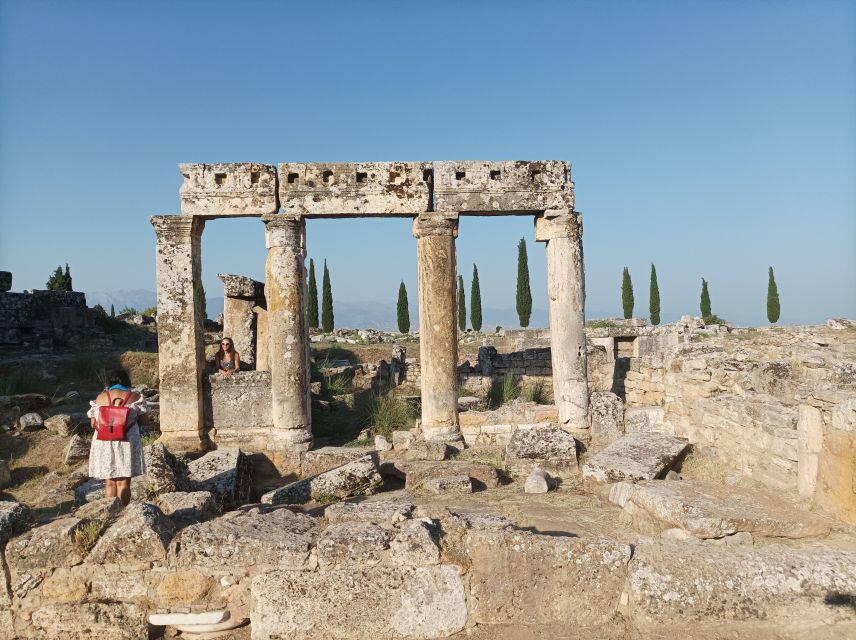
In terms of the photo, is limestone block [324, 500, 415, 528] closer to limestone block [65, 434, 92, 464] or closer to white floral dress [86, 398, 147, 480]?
white floral dress [86, 398, 147, 480]

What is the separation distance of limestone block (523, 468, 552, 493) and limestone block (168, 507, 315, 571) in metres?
4.03

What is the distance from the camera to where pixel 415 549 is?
456 centimetres

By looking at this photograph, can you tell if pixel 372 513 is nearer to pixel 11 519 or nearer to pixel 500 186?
pixel 11 519

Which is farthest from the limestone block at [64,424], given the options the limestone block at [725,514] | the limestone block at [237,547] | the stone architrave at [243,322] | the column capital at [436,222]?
the limestone block at [725,514]

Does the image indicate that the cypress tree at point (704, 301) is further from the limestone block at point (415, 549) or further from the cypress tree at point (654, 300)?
the limestone block at point (415, 549)

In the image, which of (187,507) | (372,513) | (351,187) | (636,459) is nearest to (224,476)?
(187,507)

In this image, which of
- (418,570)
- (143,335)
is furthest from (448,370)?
(143,335)

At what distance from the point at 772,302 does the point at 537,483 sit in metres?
46.1

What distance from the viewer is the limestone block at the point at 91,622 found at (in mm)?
4535

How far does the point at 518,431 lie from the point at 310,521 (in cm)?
502

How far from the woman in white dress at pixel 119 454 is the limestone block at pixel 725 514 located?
595cm

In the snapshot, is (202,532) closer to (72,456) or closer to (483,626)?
(483,626)

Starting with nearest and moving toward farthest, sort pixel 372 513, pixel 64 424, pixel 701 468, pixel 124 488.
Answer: pixel 372 513
pixel 124 488
pixel 701 468
pixel 64 424

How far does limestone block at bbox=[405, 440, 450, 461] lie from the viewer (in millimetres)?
9648
